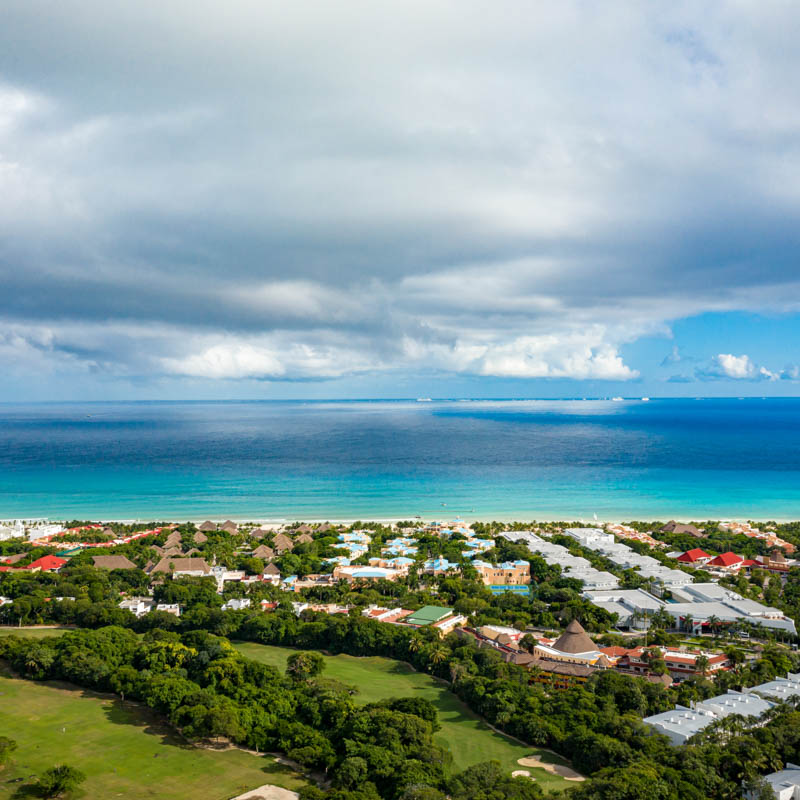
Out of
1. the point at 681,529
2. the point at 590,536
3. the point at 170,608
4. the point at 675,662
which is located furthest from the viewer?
the point at 681,529

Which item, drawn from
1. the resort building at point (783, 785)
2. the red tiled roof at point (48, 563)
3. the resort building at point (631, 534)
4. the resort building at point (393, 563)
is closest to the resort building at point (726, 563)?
the resort building at point (631, 534)

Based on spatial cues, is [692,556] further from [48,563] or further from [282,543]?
[48,563]

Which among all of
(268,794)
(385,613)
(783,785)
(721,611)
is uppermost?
(783,785)

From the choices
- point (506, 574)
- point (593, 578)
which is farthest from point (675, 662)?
point (506, 574)

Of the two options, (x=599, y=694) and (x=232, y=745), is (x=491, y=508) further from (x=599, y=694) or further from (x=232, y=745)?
(x=232, y=745)

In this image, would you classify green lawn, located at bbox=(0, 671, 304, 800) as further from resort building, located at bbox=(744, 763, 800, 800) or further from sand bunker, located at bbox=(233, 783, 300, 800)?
resort building, located at bbox=(744, 763, 800, 800)

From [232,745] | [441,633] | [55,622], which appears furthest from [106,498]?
[232,745]
